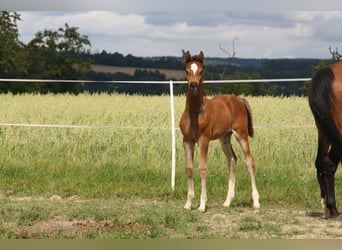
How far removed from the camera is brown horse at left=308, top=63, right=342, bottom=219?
6.79 metres

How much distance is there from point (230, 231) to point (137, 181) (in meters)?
3.61

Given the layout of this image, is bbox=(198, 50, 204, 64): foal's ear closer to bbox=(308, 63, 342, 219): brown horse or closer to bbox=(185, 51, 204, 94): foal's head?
bbox=(185, 51, 204, 94): foal's head

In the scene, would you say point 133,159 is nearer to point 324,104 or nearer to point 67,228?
point 67,228

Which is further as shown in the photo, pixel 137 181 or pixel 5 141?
pixel 5 141

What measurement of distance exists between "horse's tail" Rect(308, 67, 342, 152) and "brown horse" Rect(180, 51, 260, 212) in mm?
1287

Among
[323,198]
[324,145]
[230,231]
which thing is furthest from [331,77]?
[230,231]

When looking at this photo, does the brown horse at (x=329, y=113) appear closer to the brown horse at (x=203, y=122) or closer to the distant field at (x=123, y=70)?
Answer: the brown horse at (x=203, y=122)

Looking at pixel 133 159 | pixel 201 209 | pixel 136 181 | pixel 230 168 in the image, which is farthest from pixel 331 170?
pixel 133 159

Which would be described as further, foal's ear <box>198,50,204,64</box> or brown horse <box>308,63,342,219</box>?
foal's ear <box>198,50,204,64</box>

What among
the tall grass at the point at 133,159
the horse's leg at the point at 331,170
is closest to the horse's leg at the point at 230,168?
the tall grass at the point at 133,159

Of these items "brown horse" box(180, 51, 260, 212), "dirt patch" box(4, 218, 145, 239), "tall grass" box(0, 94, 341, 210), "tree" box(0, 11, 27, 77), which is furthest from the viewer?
"tree" box(0, 11, 27, 77)

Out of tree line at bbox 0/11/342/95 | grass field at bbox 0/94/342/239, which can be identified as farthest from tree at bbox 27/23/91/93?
grass field at bbox 0/94/342/239

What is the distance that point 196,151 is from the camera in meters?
11.6

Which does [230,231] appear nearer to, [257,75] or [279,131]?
[279,131]
